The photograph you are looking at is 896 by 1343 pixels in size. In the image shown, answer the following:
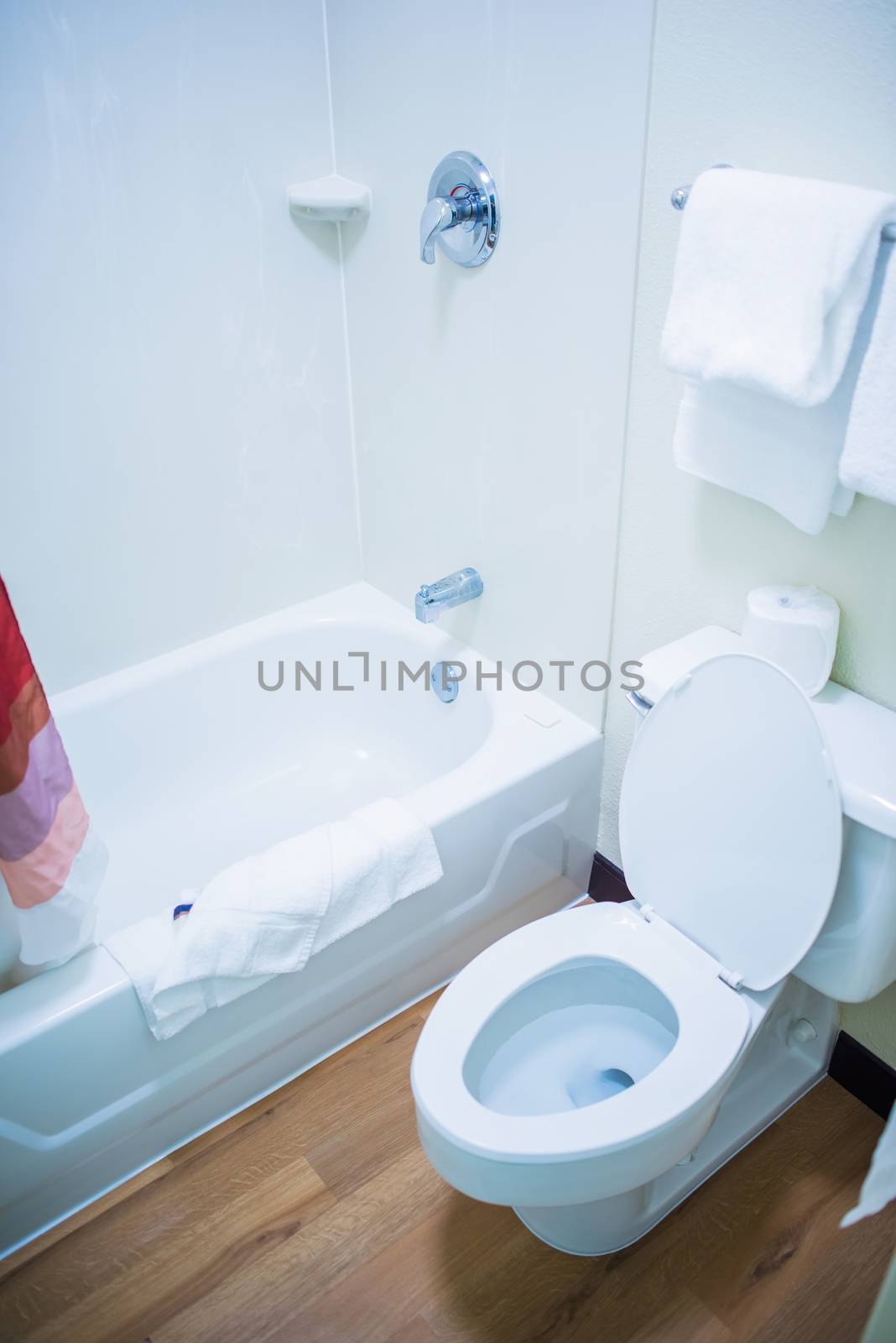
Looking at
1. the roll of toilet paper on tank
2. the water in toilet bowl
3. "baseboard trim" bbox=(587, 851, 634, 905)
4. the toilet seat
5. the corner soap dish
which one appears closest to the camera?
the toilet seat

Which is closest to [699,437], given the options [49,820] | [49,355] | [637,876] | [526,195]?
[526,195]

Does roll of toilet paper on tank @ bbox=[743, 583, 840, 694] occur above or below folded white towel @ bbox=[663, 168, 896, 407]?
below

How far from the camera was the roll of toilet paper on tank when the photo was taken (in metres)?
1.24

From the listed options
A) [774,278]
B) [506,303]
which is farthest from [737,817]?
[506,303]

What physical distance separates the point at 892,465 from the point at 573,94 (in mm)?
720

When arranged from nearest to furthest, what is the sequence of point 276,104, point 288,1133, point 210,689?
1. point 288,1133
2. point 276,104
3. point 210,689

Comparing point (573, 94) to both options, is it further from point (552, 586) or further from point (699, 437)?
point (552, 586)

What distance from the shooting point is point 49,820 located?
4.12ft

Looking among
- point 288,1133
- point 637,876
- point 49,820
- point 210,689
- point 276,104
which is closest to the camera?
point 49,820

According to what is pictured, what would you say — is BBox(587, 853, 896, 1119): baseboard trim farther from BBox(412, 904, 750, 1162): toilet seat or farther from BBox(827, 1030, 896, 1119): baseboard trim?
BBox(412, 904, 750, 1162): toilet seat

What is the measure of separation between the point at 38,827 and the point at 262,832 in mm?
790

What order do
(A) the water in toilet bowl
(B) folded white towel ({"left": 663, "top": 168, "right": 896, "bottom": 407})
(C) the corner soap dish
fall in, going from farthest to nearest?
(C) the corner soap dish
(A) the water in toilet bowl
(B) folded white towel ({"left": 663, "top": 168, "right": 896, "bottom": 407})

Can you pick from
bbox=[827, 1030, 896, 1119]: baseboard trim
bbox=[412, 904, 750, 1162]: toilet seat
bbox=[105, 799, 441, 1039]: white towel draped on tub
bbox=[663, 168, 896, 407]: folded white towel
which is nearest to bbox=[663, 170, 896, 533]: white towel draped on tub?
bbox=[663, 168, 896, 407]: folded white towel

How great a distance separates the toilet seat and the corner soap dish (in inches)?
51.3
